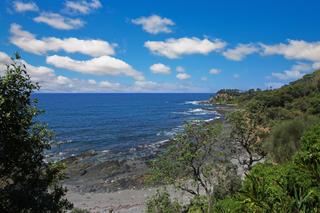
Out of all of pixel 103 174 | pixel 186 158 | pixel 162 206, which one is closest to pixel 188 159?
pixel 186 158

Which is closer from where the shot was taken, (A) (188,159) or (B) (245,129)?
(A) (188,159)

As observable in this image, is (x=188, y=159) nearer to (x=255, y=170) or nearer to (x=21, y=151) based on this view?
(x=255, y=170)

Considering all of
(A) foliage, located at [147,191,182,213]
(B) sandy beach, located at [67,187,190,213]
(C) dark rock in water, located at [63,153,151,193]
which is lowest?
(B) sandy beach, located at [67,187,190,213]

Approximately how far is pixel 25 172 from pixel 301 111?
82.5 metres

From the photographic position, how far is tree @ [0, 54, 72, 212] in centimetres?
1353

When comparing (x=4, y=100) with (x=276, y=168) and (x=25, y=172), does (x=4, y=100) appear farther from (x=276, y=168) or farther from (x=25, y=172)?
(x=276, y=168)

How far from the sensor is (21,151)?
46.8 ft

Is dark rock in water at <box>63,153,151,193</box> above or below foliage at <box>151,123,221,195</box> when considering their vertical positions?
below

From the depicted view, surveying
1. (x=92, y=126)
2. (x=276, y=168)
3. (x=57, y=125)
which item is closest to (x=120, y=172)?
(x=276, y=168)

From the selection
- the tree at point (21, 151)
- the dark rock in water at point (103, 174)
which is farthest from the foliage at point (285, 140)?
the tree at point (21, 151)

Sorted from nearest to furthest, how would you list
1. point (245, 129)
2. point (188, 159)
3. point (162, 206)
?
point (162, 206), point (188, 159), point (245, 129)

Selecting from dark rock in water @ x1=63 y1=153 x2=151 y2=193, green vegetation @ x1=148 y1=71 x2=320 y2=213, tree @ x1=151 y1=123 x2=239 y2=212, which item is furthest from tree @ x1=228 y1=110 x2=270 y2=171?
dark rock in water @ x1=63 y1=153 x2=151 y2=193

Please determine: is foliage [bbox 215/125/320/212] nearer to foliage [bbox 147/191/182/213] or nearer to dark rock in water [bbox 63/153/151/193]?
foliage [bbox 147/191/182/213]

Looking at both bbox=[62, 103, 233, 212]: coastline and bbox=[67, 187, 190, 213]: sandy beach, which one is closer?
bbox=[67, 187, 190, 213]: sandy beach
